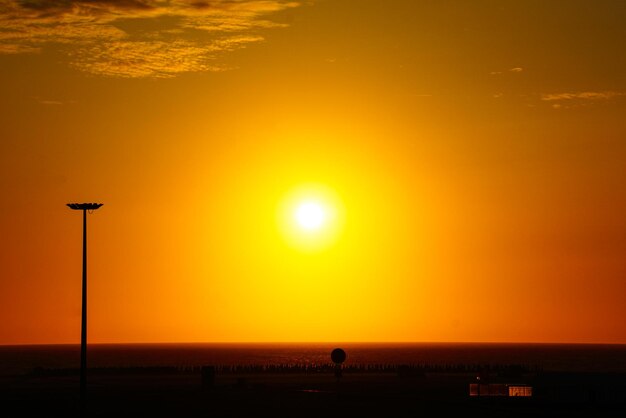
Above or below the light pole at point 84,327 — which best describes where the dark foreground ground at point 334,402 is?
below

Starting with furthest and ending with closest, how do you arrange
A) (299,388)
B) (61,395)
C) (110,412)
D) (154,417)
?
1. (299,388)
2. (61,395)
3. (110,412)
4. (154,417)

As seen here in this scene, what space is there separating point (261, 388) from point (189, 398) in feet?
37.5

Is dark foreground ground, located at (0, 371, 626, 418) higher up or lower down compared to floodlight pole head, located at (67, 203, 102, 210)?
lower down

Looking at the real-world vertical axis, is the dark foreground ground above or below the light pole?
below

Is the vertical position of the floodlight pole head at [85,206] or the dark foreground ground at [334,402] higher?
the floodlight pole head at [85,206]

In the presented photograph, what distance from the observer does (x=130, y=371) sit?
122 metres

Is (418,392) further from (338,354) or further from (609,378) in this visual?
(338,354)

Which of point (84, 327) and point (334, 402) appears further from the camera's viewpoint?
point (334, 402)

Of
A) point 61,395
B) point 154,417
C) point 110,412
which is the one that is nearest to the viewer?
point 154,417

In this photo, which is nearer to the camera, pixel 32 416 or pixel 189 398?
pixel 32 416

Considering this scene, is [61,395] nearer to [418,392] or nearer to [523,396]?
[418,392]

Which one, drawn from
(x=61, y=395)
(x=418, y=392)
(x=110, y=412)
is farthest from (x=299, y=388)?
(x=110, y=412)

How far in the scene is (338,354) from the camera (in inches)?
2035

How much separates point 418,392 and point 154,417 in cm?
2465
